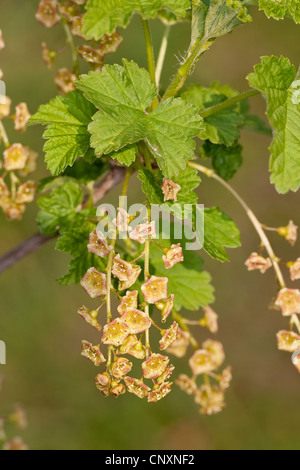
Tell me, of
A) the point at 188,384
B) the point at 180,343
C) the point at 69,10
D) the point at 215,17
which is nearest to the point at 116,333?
the point at 180,343

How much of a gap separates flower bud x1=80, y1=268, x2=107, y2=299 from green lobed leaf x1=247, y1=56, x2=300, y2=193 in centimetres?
45

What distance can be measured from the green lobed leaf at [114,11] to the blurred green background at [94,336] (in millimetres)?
2603

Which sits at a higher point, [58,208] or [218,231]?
[58,208]

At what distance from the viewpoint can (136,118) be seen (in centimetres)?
133

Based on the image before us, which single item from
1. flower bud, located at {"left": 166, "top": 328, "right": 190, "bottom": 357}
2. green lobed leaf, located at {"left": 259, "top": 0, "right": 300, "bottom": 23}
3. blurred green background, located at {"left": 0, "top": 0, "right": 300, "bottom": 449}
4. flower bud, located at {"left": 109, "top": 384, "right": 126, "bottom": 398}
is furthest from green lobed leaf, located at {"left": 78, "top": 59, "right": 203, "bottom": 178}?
blurred green background, located at {"left": 0, "top": 0, "right": 300, "bottom": 449}

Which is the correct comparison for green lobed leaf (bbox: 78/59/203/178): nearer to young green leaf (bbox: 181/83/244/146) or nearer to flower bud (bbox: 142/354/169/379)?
young green leaf (bbox: 181/83/244/146)

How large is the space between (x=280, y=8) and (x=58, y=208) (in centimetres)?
80

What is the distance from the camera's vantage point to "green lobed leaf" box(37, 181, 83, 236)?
1639mm

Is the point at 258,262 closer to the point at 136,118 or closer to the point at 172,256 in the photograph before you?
the point at 172,256

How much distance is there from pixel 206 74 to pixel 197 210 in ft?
10.5

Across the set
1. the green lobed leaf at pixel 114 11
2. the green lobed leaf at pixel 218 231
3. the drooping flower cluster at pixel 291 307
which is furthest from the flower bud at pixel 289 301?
the green lobed leaf at pixel 114 11

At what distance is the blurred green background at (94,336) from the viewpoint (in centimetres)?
401

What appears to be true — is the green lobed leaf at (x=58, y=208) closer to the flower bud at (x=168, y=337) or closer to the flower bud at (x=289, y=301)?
the flower bud at (x=168, y=337)

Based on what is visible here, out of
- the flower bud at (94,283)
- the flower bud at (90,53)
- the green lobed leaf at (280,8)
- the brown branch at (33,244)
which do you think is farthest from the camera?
the brown branch at (33,244)
